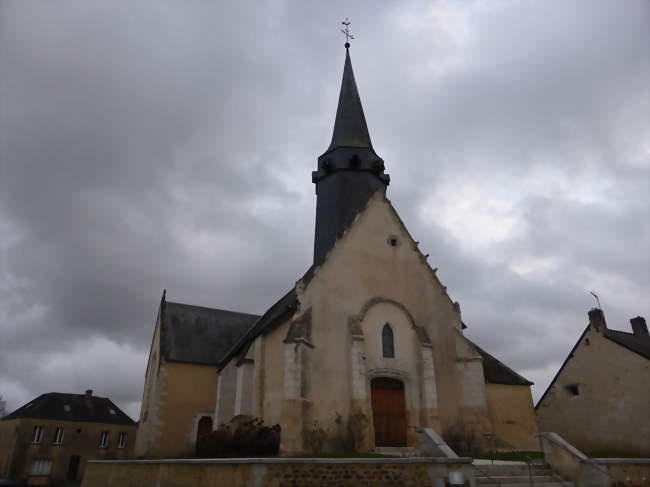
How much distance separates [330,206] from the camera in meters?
20.5

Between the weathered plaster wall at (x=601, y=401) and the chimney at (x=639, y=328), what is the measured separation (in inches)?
137

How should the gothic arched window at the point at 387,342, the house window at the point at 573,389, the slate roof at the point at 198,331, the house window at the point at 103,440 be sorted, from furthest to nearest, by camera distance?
the house window at the point at 103,440 < the slate roof at the point at 198,331 < the house window at the point at 573,389 < the gothic arched window at the point at 387,342

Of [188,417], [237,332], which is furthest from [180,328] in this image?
[188,417]

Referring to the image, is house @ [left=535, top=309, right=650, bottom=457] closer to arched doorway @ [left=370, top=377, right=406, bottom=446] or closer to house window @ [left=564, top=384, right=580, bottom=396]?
house window @ [left=564, top=384, right=580, bottom=396]

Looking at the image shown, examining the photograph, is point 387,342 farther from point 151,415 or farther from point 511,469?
point 151,415

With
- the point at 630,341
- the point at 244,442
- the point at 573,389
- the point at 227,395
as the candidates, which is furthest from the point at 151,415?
the point at 630,341

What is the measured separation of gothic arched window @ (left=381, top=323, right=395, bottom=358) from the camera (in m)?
15.6

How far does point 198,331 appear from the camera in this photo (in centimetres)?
2602

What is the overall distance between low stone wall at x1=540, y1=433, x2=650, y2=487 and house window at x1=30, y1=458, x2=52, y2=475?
113 feet

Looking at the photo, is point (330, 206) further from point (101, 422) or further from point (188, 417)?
point (101, 422)

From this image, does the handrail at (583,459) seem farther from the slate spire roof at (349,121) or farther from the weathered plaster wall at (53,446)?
Answer: the weathered plaster wall at (53,446)

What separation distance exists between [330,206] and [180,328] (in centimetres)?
1133

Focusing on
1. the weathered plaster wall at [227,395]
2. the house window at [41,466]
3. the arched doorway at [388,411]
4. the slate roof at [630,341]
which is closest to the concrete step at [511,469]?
the arched doorway at [388,411]

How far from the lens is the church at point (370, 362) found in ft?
46.1
